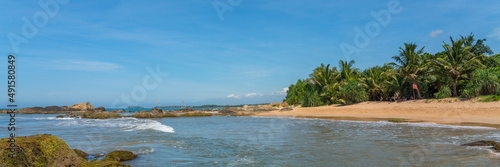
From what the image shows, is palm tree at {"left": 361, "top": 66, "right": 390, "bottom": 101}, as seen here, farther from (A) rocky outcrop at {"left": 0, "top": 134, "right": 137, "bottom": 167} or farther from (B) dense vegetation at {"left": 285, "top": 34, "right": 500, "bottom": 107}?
(A) rocky outcrop at {"left": 0, "top": 134, "right": 137, "bottom": 167}

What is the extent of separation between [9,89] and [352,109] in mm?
36900

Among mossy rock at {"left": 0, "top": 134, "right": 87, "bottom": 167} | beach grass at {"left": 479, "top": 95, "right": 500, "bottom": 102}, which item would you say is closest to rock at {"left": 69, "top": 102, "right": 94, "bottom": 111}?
mossy rock at {"left": 0, "top": 134, "right": 87, "bottom": 167}

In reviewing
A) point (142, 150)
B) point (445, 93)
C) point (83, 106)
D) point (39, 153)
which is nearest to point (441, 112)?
point (445, 93)

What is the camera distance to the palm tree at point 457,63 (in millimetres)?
29567

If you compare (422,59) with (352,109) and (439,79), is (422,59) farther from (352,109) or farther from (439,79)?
(352,109)

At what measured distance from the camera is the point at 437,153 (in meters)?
9.31

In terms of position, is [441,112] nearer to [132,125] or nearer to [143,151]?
[143,151]

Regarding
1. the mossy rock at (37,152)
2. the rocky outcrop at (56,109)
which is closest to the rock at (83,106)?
the rocky outcrop at (56,109)

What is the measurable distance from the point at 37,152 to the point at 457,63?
37.6 m

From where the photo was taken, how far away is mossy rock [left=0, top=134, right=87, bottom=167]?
5358 mm

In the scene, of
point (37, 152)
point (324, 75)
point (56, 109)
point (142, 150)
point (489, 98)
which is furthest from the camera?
point (56, 109)

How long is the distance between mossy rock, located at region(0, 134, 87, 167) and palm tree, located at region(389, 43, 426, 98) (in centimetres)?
3687

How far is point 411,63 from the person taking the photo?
1353 inches

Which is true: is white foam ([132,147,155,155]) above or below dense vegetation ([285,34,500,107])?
below
